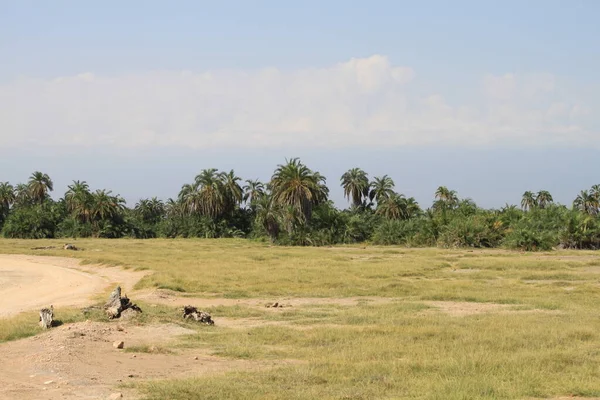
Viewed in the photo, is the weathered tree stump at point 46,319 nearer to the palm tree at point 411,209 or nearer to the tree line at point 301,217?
the tree line at point 301,217

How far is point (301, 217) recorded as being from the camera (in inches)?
3223

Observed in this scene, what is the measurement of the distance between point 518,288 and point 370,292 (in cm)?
679

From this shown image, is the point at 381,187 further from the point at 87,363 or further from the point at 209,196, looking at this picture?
the point at 87,363

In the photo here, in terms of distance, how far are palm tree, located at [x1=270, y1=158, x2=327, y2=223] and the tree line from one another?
0.37 feet

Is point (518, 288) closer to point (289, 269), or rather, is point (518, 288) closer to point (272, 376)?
point (289, 269)

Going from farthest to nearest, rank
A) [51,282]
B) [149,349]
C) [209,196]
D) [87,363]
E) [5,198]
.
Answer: [5,198] → [209,196] → [51,282] → [149,349] → [87,363]

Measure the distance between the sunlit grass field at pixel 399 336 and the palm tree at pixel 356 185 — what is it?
5753cm

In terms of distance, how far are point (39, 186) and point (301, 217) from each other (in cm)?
5131

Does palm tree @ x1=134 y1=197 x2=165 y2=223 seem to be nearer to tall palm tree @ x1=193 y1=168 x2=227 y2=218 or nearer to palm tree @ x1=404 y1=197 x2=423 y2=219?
tall palm tree @ x1=193 y1=168 x2=227 y2=218

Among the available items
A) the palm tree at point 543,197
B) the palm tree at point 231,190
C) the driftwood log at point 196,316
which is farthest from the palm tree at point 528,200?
the driftwood log at point 196,316

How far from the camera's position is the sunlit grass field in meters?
12.8

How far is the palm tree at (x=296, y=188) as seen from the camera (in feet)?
263

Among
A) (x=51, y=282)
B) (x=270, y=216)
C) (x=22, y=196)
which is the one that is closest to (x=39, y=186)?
(x=22, y=196)

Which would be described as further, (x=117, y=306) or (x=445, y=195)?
(x=445, y=195)
